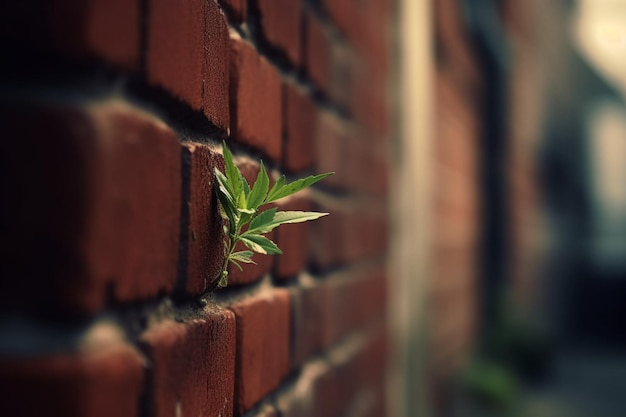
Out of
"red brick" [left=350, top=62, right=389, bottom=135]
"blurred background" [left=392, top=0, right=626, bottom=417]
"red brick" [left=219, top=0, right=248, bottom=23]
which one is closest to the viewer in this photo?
"red brick" [left=219, top=0, right=248, bottom=23]

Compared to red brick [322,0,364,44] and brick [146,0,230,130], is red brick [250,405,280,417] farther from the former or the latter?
red brick [322,0,364,44]

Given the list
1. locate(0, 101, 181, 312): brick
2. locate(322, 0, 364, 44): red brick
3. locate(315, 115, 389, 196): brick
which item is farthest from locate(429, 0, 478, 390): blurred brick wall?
locate(0, 101, 181, 312): brick

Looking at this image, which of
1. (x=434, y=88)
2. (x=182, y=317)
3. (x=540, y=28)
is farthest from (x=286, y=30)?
(x=540, y=28)

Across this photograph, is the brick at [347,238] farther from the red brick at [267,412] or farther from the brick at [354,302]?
the red brick at [267,412]

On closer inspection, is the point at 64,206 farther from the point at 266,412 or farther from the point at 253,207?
the point at 266,412

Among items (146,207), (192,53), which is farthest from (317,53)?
(146,207)
